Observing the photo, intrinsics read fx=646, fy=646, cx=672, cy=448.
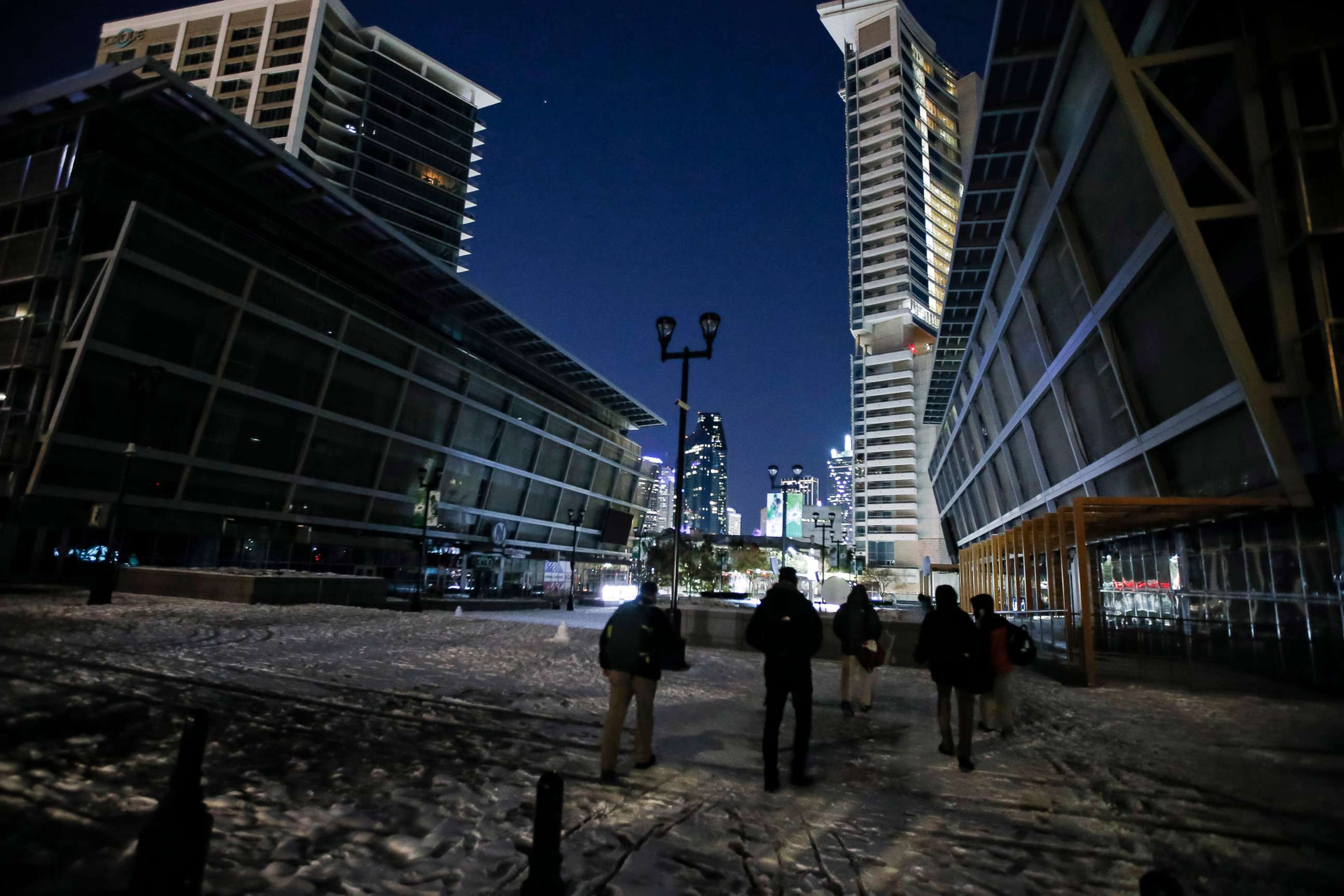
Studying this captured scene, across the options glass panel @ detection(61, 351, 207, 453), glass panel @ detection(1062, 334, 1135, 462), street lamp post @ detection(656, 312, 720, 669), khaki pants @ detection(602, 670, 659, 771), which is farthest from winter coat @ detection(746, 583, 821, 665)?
glass panel @ detection(61, 351, 207, 453)

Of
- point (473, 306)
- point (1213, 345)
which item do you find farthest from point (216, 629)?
point (473, 306)

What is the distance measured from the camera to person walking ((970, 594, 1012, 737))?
8141mm

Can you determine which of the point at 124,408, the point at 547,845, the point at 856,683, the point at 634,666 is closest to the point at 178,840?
the point at 547,845

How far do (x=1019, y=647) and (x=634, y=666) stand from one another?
5.57 m

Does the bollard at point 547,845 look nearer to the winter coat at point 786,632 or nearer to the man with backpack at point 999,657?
the winter coat at point 786,632

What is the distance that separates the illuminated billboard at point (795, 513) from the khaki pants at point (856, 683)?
3880 inches

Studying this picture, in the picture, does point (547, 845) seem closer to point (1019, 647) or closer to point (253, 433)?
point (1019, 647)

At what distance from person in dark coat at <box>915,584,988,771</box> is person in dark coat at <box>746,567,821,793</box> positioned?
1.41 meters

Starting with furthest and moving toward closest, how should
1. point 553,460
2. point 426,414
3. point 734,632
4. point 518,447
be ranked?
Answer: 1. point 553,460
2. point 518,447
3. point 426,414
4. point 734,632

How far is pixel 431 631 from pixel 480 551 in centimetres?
3898

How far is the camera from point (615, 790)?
5.45 meters

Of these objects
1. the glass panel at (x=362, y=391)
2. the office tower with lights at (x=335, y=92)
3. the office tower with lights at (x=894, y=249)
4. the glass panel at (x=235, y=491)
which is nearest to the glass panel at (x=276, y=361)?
the glass panel at (x=362, y=391)

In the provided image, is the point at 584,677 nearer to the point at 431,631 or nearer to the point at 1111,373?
the point at 431,631

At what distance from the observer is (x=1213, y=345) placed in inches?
494
